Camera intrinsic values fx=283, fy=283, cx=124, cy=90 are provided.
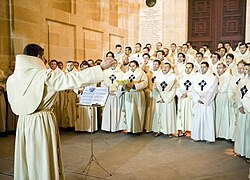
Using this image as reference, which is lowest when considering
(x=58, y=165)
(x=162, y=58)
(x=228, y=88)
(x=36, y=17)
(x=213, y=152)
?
(x=213, y=152)

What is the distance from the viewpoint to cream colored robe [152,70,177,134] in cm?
720

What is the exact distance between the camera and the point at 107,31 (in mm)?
11984

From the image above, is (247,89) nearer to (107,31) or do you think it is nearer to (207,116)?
(207,116)

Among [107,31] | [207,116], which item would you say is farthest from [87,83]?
[107,31]

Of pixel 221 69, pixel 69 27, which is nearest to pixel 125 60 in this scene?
pixel 221 69

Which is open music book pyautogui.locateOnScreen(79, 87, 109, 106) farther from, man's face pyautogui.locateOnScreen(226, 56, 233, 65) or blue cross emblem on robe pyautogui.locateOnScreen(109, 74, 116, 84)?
man's face pyautogui.locateOnScreen(226, 56, 233, 65)

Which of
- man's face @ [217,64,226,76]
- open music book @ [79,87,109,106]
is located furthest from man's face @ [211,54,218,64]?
open music book @ [79,87,109,106]

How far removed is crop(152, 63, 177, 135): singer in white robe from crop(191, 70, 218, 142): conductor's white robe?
61 centimetres

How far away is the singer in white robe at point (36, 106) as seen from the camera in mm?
2967

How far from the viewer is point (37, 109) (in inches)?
124

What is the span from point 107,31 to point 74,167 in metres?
8.00

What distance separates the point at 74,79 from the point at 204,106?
448cm

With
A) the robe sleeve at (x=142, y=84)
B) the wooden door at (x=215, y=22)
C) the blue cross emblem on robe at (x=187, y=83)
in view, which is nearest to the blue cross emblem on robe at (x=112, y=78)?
the robe sleeve at (x=142, y=84)

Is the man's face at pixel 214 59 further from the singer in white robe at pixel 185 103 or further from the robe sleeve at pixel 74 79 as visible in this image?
the robe sleeve at pixel 74 79
